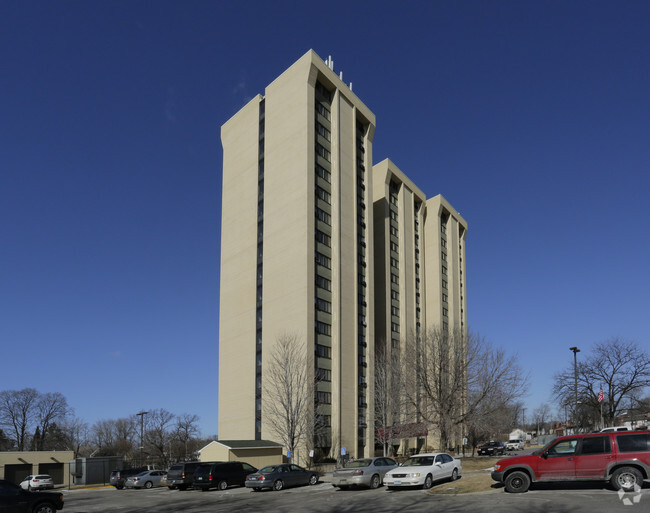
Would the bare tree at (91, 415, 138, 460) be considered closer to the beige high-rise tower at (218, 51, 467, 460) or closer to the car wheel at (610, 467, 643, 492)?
the beige high-rise tower at (218, 51, 467, 460)

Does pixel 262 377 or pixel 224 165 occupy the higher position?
pixel 224 165

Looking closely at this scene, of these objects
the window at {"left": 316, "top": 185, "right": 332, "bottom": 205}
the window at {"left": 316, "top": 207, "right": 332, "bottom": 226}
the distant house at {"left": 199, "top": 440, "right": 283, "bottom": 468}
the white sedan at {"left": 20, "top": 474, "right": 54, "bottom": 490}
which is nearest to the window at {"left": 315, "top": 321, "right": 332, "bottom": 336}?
the window at {"left": 316, "top": 207, "right": 332, "bottom": 226}

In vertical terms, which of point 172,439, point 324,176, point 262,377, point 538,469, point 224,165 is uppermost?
point 224,165

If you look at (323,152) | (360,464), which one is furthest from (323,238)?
(360,464)

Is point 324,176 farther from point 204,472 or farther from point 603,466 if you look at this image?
point 603,466

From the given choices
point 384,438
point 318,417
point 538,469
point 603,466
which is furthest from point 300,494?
point 384,438

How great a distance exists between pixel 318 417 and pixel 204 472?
83.6 feet

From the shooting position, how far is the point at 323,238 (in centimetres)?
6266

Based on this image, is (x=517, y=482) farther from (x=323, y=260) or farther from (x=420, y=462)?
(x=323, y=260)

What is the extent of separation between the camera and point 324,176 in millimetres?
64750

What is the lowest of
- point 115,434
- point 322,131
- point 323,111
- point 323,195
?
point 115,434

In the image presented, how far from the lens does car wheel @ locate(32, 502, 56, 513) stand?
2008cm

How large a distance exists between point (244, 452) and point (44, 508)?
30055 millimetres

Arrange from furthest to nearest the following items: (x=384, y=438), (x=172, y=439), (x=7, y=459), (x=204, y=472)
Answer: (x=172, y=439) < (x=384, y=438) < (x=7, y=459) < (x=204, y=472)
